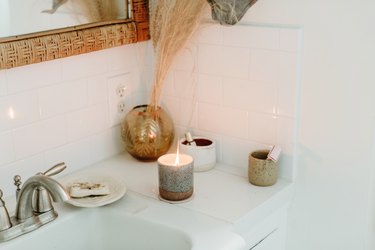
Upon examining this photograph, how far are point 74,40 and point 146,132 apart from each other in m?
0.33

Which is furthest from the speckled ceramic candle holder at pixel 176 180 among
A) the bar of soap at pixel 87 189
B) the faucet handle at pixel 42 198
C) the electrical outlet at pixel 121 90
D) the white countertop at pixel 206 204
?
the electrical outlet at pixel 121 90

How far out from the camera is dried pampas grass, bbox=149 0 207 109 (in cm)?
155

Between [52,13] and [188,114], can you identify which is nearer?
[52,13]

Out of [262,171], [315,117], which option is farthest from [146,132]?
[315,117]

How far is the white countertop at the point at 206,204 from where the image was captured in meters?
1.33

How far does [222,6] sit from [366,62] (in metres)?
0.39

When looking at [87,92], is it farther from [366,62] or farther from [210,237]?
[366,62]

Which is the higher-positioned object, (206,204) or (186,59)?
(186,59)

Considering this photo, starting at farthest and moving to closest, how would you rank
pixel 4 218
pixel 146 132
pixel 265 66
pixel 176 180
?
pixel 146 132, pixel 265 66, pixel 176 180, pixel 4 218

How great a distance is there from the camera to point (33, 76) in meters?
1.50

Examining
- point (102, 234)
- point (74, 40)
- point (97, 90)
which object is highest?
point (74, 40)

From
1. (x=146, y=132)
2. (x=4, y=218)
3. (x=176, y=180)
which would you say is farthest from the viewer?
(x=146, y=132)

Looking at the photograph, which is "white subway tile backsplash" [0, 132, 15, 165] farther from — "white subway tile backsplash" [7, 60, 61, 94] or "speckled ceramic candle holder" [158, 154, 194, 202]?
"speckled ceramic candle holder" [158, 154, 194, 202]

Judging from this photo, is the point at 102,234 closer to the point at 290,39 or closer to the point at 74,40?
the point at 74,40
